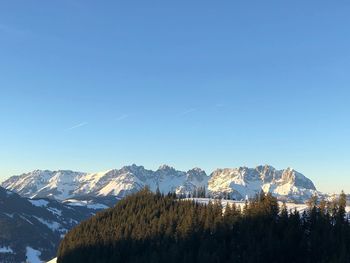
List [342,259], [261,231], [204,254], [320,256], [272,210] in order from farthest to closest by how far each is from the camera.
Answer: [272,210] → [261,231] → [204,254] → [320,256] → [342,259]

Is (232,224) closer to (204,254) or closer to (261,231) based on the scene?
(261,231)

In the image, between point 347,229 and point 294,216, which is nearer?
point 347,229

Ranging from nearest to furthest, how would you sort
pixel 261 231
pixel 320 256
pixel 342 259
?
pixel 342 259 → pixel 320 256 → pixel 261 231

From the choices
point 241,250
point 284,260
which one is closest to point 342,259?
point 284,260

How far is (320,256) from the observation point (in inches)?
6122

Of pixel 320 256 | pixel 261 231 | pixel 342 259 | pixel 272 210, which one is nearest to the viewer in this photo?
pixel 342 259

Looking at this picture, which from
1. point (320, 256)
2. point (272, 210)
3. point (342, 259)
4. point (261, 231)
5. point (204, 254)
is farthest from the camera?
point (272, 210)

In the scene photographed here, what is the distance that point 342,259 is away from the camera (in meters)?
134

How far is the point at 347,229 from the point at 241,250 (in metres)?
37.5

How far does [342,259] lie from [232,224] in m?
67.8

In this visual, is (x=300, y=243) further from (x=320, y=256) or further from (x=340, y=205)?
(x=340, y=205)

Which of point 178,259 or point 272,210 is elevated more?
point 272,210

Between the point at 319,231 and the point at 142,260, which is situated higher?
the point at 319,231

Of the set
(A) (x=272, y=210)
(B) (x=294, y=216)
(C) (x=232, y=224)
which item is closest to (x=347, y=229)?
(B) (x=294, y=216)
